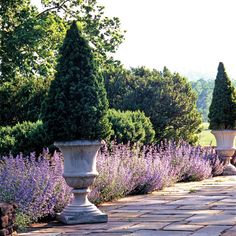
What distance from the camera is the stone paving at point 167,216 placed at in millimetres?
7336

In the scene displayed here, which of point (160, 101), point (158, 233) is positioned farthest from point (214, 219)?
point (160, 101)

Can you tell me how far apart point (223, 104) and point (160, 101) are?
264 inches

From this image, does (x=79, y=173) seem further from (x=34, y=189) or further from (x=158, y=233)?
(x=158, y=233)

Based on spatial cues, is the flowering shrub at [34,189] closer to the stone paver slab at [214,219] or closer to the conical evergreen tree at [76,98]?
the conical evergreen tree at [76,98]

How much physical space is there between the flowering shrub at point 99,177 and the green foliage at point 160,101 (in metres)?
7.45

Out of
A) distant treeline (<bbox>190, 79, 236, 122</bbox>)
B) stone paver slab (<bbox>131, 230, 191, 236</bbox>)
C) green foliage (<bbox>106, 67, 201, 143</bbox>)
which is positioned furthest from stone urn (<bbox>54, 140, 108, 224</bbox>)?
distant treeline (<bbox>190, 79, 236, 122</bbox>)

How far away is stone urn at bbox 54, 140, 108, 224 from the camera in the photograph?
8.11 m

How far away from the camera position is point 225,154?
644 inches

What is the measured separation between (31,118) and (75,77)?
11.4 meters

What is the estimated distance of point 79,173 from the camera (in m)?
8.12

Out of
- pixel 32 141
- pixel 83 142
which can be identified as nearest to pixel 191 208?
pixel 83 142

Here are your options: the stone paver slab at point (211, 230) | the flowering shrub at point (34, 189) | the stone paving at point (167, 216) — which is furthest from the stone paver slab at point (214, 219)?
the flowering shrub at point (34, 189)

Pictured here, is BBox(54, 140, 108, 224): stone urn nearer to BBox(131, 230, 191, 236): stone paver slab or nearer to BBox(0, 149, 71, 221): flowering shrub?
BBox(0, 149, 71, 221): flowering shrub

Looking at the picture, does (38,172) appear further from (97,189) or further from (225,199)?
(225,199)
